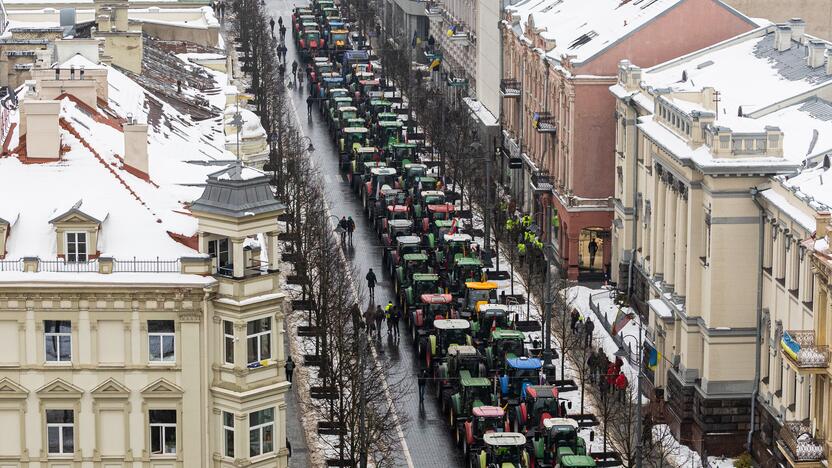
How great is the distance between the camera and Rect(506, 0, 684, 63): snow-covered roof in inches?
5103

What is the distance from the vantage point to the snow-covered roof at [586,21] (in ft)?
425

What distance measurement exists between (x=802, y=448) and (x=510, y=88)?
208ft

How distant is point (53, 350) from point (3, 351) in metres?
1.72

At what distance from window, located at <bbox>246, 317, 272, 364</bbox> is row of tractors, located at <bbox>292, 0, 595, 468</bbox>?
1354 cm

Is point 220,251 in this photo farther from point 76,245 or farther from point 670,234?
point 670,234

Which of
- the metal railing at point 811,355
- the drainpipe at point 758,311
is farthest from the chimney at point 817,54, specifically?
the metal railing at point 811,355

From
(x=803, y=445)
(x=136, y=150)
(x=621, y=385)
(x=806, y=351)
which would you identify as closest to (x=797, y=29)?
(x=621, y=385)

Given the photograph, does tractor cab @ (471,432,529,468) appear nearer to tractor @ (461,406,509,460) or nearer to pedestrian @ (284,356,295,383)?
tractor @ (461,406,509,460)

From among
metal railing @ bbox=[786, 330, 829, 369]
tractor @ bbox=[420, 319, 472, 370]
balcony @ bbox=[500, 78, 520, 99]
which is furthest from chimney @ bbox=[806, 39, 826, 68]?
balcony @ bbox=[500, 78, 520, 99]

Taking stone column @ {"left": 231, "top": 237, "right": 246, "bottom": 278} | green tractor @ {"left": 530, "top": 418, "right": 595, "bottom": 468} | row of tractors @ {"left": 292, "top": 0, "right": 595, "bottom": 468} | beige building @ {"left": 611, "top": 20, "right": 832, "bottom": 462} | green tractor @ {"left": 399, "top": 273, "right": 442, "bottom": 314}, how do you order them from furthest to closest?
green tractor @ {"left": 399, "top": 273, "right": 442, "bottom": 314}, beige building @ {"left": 611, "top": 20, "right": 832, "bottom": 462}, row of tractors @ {"left": 292, "top": 0, "right": 595, "bottom": 468}, green tractor @ {"left": 530, "top": 418, "right": 595, "bottom": 468}, stone column @ {"left": 231, "top": 237, "right": 246, "bottom": 278}

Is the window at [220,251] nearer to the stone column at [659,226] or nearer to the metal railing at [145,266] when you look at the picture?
the metal railing at [145,266]

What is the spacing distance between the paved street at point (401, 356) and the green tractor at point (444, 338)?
5.87 feet

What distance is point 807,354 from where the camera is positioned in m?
89.5

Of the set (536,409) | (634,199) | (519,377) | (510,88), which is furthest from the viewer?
(510,88)
